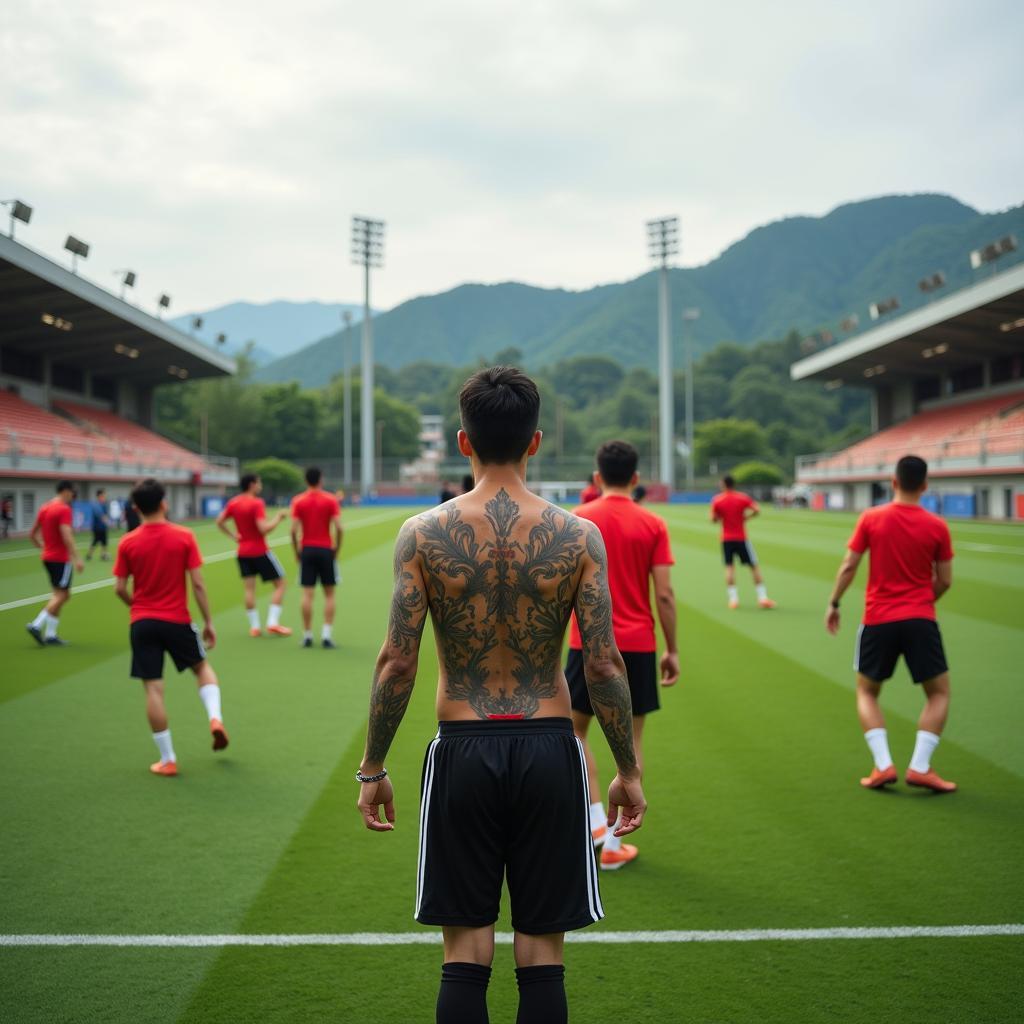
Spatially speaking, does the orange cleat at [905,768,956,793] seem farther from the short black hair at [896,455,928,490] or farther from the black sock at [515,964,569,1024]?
the black sock at [515,964,569,1024]

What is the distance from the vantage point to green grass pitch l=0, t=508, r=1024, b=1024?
11.7 feet

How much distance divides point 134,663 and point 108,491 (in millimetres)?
40094

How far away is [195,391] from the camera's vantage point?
316 feet

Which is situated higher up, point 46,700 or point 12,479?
point 12,479

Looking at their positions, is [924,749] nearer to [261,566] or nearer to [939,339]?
[261,566]

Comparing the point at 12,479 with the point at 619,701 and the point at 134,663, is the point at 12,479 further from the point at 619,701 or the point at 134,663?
the point at 619,701

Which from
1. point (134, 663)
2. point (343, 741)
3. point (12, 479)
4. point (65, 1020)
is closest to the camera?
point (65, 1020)

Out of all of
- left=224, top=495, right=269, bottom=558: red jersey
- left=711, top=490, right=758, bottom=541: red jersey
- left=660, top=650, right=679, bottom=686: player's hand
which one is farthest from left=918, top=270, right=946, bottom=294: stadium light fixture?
left=660, top=650, right=679, bottom=686: player's hand

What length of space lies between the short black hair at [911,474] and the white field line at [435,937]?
2.59 meters

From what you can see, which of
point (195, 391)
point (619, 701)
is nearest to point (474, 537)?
point (619, 701)

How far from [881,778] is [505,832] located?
4.11 metres

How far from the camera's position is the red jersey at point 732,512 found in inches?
557

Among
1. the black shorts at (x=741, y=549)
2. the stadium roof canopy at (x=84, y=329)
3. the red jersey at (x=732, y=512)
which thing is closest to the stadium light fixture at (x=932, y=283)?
the stadium roof canopy at (x=84, y=329)

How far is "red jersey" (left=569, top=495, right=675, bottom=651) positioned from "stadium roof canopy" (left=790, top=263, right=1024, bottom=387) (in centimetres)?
3888
